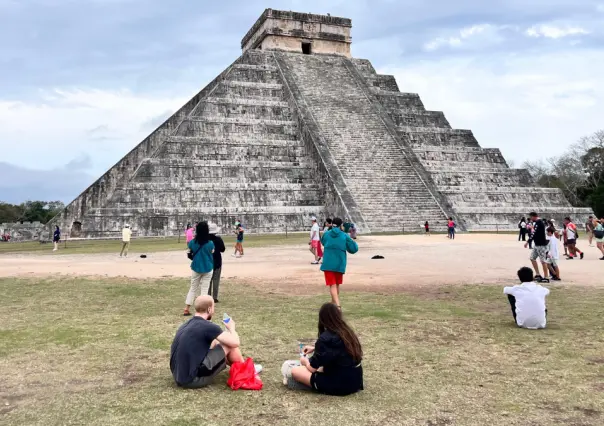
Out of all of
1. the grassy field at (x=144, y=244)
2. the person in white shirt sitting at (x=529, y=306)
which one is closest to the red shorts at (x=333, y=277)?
the person in white shirt sitting at (x=529, y=306)

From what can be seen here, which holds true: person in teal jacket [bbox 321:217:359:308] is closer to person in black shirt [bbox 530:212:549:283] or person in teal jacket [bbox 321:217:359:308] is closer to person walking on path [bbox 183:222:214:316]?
person walking on path [bbox 183:222:214:316]

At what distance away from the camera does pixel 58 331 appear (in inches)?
253

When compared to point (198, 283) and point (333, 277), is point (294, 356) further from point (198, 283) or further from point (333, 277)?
point (198, 283)

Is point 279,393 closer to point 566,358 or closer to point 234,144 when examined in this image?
point 566,358

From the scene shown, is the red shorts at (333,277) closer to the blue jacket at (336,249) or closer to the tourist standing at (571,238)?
the blue jacket at (336,249)

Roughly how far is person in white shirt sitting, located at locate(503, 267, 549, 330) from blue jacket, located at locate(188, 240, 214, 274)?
3993 millimetres

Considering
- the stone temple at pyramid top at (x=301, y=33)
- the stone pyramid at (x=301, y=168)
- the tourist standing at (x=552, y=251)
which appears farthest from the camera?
the stone temple at pyramid top at (x=301, y=33)

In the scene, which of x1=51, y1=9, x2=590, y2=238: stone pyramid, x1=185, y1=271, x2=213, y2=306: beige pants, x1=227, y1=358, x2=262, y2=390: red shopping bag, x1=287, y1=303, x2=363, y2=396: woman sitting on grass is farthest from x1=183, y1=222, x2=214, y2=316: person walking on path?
x1=51, y1=9, x2=590, y2=238: stone pyramid

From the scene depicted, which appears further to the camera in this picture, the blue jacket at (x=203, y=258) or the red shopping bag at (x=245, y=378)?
the blue jacket at (x=203, y=258)

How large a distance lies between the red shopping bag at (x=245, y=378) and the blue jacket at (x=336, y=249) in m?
3.41

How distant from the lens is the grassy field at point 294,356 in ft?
12.5

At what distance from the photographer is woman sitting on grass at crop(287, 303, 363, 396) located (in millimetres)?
4207

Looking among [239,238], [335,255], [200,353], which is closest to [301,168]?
[239,238]

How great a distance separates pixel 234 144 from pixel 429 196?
10.2m
